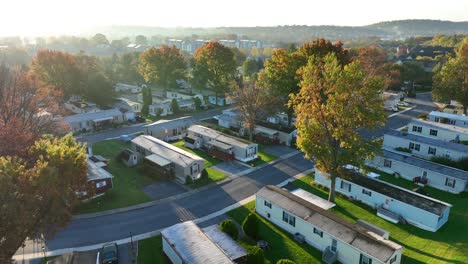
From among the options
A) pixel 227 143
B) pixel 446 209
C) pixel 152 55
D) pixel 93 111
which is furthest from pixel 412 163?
pixel 152 55

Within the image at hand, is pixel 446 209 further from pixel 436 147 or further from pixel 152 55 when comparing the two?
pixel 152 55

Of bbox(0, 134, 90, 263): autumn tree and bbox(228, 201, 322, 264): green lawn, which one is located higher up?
bbox(0, 134, 90, 263): autumn tree

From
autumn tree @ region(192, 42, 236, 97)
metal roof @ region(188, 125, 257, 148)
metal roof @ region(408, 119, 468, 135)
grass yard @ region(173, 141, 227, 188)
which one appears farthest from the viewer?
autumn tree @ region(192, 42, 236, 97)

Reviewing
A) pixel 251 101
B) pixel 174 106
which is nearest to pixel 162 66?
pixel 174 106

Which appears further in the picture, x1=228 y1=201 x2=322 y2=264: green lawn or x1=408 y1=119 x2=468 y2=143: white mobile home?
x1=408 y1=119 x2=468 y2=143: white mobile home

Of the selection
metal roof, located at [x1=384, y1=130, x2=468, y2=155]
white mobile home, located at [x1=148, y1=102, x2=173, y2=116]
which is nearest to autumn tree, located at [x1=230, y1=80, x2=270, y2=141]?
metal roof, located at [x1=384, y1=130, x2=468, y2=155]

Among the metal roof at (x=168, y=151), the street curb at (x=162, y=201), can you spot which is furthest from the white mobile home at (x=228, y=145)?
the metal roof at (x=168, y=151)

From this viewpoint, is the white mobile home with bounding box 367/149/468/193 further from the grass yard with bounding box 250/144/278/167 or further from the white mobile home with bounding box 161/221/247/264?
the white mobile home with bounding box 161/221/247/264
